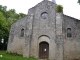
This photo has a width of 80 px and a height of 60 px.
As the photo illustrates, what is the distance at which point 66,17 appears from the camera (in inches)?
957

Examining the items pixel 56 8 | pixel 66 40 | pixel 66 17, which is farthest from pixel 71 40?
pixel 56 8

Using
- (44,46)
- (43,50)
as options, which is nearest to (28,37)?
(44,46)

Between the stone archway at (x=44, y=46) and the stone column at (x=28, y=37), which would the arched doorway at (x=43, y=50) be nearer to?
the stone archway at (x=44, y=46)

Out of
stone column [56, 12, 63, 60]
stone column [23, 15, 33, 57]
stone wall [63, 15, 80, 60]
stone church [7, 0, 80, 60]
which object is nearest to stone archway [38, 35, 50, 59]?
stone church [7, 0, 80, 60]

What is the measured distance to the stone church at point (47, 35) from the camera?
2281 centimetres

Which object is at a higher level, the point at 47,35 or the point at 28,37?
the point at 47,35

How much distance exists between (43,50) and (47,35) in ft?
8.52

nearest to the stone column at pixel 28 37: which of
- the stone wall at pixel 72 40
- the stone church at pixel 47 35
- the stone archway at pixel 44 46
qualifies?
the stone church at pixel 47 35

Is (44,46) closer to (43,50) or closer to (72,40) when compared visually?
(43,50)

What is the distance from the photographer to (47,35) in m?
24.0

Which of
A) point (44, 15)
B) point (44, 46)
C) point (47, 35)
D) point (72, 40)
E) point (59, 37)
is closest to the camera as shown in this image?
point (59, 37)

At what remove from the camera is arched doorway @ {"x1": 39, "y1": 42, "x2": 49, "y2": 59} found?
2381 centimetres

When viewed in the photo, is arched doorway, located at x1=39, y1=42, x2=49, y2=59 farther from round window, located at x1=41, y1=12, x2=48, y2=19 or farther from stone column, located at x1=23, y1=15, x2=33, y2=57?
round window, located at x1=41, y1=12, x2=48, y2=19

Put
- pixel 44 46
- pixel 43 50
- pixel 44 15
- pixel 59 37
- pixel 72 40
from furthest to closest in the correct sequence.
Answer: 1. pixel 44 15
2. pixel 44 46
3. pixel 43 50
4. pixel 72 40
5. pixel 59 37
